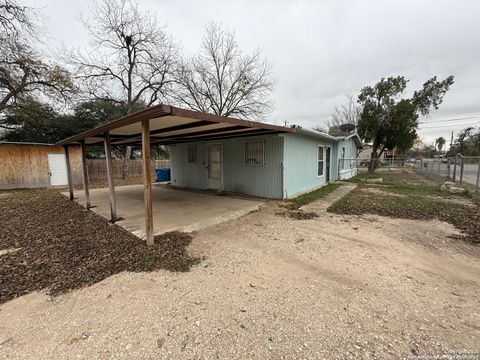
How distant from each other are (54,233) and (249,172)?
569cm

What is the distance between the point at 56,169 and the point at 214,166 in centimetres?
967

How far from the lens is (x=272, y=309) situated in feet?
7.06

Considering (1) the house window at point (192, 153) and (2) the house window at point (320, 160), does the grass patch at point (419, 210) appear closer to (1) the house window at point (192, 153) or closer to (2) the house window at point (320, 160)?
(2) the house window at point (320, 160)

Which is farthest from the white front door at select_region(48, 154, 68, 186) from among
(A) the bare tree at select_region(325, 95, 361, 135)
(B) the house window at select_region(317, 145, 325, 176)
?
(A) the bare tree at select_region(325, 95, 361, 135)

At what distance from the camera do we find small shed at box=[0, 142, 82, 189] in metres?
10.8

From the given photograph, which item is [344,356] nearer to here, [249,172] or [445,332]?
[445,332]

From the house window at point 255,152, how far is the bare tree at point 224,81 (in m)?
10.8

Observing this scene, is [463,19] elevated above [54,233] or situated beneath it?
elevated above

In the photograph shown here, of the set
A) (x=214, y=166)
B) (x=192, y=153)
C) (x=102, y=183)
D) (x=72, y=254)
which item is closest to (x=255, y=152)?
(x=214, y=166)

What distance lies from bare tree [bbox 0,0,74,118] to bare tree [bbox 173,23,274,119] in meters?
6.89

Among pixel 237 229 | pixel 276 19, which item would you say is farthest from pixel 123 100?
pixel 237 229

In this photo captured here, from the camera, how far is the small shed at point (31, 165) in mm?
10836

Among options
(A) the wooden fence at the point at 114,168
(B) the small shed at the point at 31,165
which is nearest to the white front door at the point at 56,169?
(B) the small shed at the point at 31,165

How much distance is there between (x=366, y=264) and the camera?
3.05 meters
